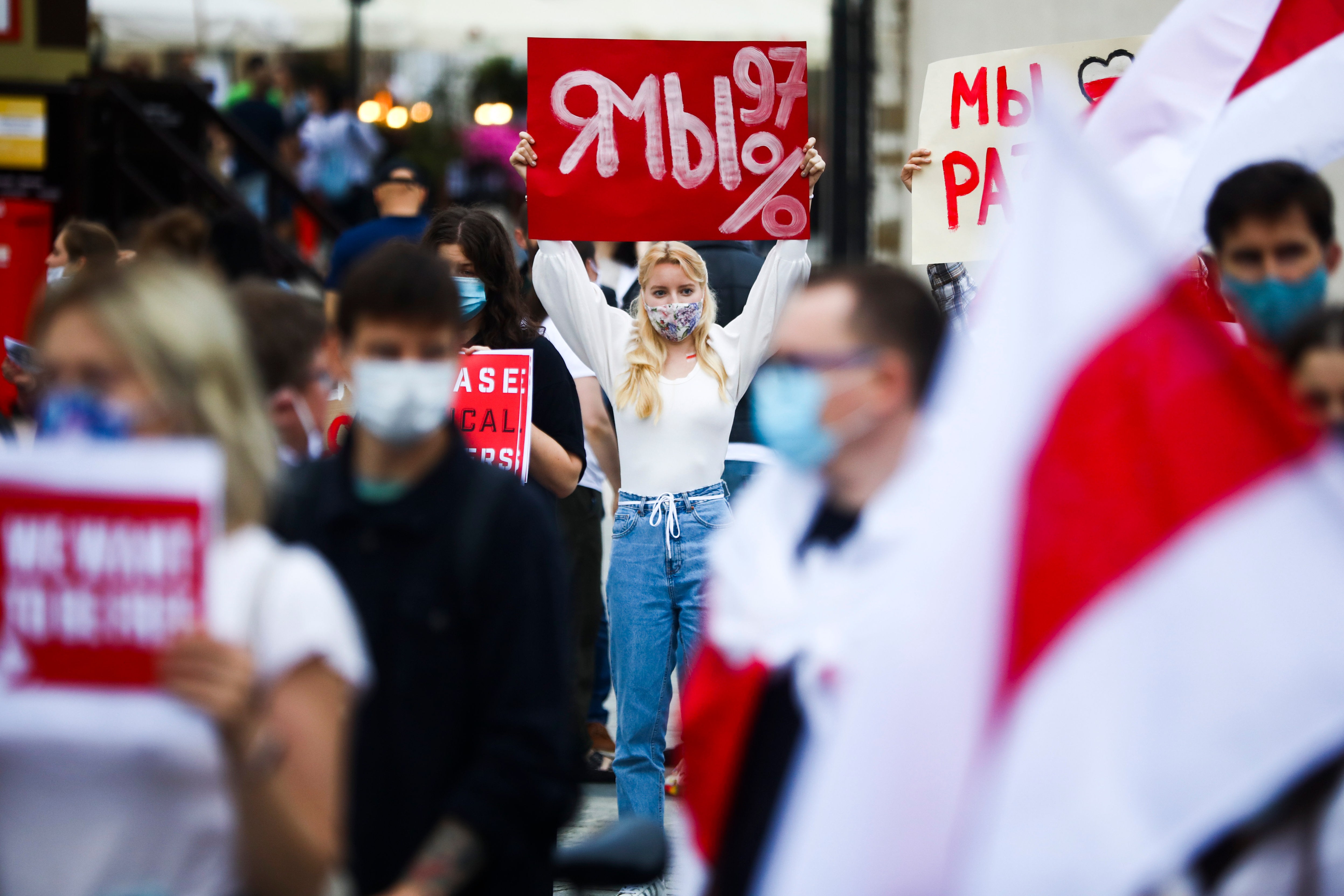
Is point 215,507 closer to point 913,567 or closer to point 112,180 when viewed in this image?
point 913,567

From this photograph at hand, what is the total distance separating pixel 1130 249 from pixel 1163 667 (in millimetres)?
580

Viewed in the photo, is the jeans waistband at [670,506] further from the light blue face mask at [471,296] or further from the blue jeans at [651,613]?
the light blue face mask at [471,296]

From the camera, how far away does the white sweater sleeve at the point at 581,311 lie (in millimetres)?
5445

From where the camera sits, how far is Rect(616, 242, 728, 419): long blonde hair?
530 cm

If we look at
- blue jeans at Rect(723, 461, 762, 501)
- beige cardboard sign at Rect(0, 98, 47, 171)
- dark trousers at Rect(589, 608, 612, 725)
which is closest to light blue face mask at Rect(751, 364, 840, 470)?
blue jeans at Rect(723, 461, 762, 501)

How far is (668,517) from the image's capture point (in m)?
5.20

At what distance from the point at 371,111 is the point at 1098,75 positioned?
12609mm

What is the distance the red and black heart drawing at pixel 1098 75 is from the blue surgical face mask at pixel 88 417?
13.4ft

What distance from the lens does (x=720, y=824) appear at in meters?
2.35

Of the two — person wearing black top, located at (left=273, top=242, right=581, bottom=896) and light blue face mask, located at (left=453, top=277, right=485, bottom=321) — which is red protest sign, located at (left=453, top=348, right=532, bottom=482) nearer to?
light blue face mask, located at (left=453, top=277, right=485, bottom=321)

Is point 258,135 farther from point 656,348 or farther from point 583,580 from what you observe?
point 656,348

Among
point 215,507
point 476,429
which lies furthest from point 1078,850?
point 476,429

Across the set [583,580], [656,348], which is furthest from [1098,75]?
[583,580]

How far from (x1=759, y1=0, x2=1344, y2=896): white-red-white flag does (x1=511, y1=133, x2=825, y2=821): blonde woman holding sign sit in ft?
9.64
